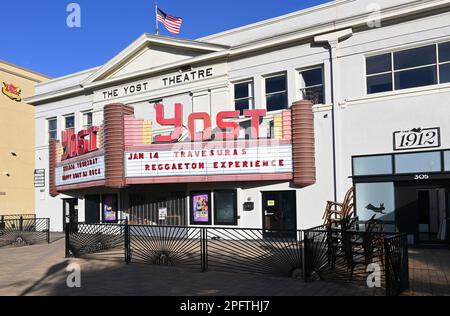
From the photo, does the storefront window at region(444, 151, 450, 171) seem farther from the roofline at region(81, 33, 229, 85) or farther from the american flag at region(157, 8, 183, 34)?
the american flag at region(157, 8, 183, 34)

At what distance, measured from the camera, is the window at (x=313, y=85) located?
1673 centimetres

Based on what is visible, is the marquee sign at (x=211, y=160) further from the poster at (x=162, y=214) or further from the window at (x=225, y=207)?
the poster at (x=162, y=214)

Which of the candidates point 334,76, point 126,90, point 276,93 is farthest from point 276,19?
point 126,90

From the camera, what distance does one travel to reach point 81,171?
66.6 feet

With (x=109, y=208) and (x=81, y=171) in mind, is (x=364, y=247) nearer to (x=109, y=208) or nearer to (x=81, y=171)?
(x=81, y=171)

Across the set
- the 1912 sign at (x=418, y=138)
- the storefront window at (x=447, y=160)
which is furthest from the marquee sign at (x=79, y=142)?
the storefront window at (x=447, y=160)

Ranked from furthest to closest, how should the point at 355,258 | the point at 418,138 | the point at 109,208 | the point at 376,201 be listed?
1. the point at 109,208
2. the point at 376,201
3. the point at 418,138
4. the point at 355,258

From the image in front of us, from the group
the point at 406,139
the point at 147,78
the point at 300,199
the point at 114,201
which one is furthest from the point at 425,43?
the point at 114,201

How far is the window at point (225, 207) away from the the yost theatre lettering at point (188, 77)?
505 centimetres

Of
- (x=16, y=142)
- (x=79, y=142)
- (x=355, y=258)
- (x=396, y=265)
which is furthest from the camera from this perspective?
(x=16, y=142)

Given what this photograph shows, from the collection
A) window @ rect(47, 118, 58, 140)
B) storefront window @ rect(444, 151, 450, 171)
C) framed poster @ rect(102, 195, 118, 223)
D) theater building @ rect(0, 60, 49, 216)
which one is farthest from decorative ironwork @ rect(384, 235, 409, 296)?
theater building @ rect(0, 60, 49, 216)

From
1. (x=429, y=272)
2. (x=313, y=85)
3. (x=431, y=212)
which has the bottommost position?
(x=429, y=272)

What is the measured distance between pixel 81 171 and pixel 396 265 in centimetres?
1567

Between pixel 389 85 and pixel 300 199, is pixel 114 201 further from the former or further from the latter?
pixel 389 85
